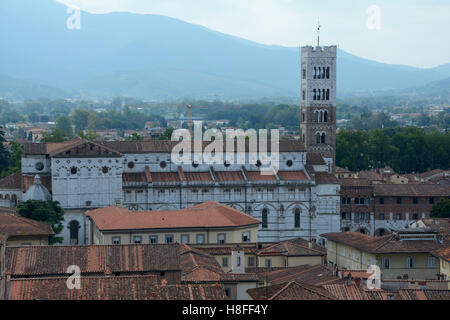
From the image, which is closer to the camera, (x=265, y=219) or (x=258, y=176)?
(x=265, y=219)

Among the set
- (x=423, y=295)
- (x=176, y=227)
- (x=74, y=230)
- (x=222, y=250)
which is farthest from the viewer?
(x=74, y=230)

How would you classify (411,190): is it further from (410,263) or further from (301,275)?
(301,275)

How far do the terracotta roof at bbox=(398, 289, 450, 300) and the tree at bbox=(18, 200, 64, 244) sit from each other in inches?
1247

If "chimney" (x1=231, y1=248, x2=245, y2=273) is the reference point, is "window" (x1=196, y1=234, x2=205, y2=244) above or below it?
below

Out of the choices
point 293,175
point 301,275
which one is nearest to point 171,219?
point 301,275

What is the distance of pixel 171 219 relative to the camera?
58.3 meters

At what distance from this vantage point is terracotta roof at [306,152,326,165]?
3120 inches

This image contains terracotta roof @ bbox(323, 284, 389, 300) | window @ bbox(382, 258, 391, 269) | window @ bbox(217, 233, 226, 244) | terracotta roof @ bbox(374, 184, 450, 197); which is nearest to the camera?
terracotta roof @ bbox(323, 284, 389, 300)

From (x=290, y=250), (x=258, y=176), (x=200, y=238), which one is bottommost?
(x=290, y=250)

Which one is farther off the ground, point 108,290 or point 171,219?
point 108,290

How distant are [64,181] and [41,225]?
615 inches

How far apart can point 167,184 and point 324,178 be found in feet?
44.1

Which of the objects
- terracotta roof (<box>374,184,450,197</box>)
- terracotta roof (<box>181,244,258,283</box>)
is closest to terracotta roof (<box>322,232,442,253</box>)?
terracotta roof (<box>181,244,258,283</box>)

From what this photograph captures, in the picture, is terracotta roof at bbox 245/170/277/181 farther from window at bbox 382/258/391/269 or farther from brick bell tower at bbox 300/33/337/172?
window at bbox 382/258/391/269
